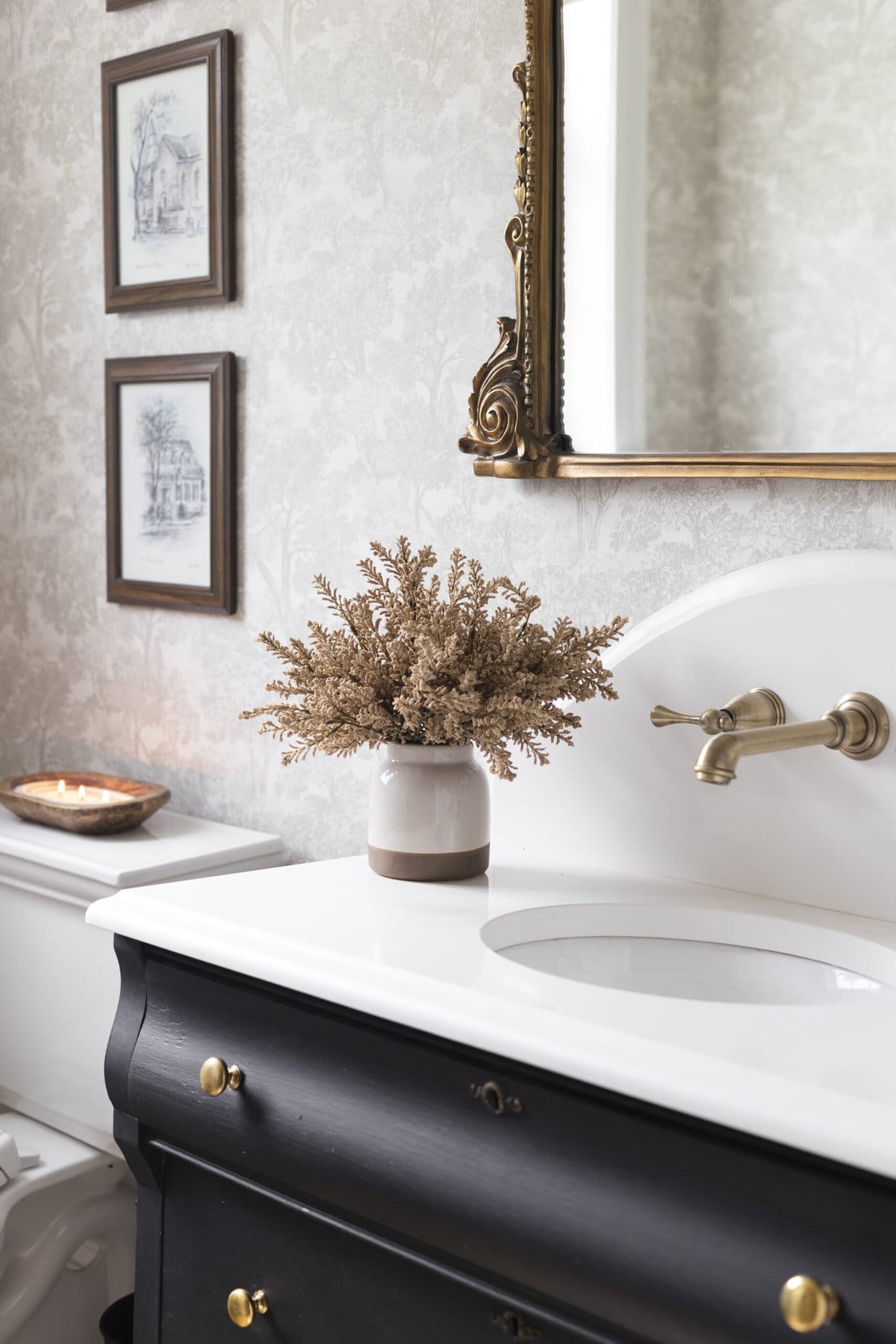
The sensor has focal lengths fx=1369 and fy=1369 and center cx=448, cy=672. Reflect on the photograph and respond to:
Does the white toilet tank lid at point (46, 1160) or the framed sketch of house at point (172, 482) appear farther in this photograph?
the framed sketch of house at point (172, 482)

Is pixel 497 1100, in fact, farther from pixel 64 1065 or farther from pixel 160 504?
pixel 160 504

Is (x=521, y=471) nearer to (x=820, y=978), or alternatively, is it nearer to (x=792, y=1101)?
(x=820, y=978)

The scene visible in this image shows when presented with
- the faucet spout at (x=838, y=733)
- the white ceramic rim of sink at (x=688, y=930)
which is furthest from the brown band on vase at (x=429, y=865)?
the faucet spout at (x=838, y=733)

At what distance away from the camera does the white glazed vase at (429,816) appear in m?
1.21

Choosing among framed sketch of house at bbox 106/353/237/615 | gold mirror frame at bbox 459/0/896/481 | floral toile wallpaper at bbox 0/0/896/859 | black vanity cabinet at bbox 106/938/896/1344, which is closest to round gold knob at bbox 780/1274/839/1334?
black vanity cabinet at bbox 106/938/896/1344

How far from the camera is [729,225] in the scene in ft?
4.04

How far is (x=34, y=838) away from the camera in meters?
1.73

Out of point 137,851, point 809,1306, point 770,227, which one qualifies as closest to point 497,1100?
point 809,1306

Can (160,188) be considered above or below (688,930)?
above

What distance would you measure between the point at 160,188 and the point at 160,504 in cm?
42

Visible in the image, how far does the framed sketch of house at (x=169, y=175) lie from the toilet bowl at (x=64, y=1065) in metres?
0.73

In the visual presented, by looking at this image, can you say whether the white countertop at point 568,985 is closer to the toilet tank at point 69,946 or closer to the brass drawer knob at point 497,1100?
the brass drawer knob at point 497,1100

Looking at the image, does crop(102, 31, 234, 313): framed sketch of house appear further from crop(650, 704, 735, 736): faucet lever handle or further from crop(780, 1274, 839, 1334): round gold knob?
crop(780, 1274, 839, 1334): round gold knob

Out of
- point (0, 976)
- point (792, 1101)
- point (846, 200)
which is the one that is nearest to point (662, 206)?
point (846, 200)
